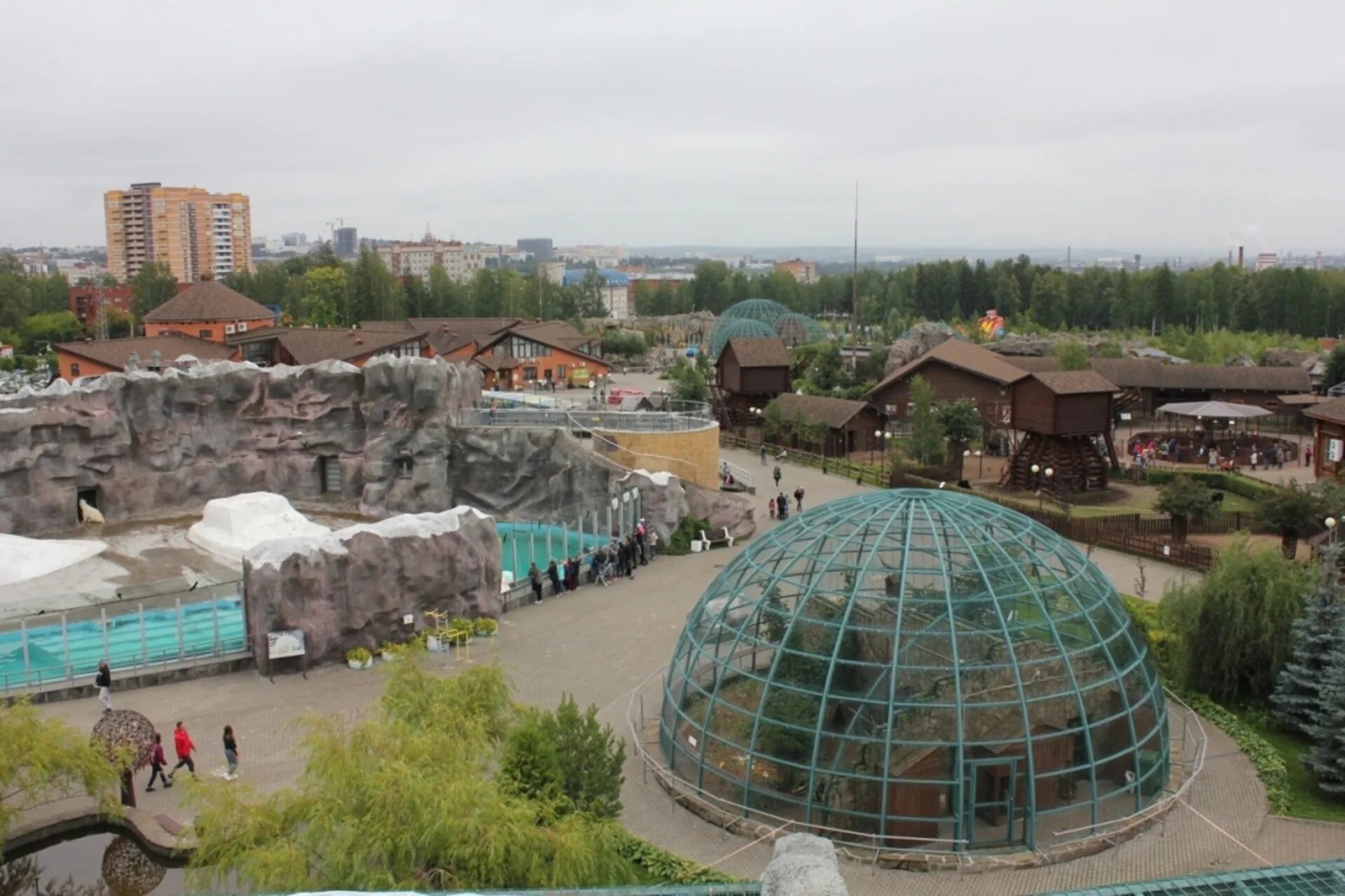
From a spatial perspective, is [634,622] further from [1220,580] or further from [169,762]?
[1220,580]

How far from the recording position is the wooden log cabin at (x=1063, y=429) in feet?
133

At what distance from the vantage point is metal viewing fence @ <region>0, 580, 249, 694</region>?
2273cm

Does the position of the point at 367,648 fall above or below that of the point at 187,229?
below

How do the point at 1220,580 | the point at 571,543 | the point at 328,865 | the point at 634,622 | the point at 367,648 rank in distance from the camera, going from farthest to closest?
the point at 571,543, the point at 634,622, the point at 367,648, the point at 1220,580, the point at 328,865

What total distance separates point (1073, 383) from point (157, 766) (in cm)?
3177

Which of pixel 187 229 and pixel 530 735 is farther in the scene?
pixel 187 229

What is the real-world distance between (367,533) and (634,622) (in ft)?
20.0

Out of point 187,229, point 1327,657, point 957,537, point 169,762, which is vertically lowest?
→ point 169,762

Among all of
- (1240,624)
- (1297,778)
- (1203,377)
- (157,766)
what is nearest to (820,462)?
(1203,377)

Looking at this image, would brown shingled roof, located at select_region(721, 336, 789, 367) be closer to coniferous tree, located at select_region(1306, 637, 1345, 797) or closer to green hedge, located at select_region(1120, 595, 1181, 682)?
green hedge, located at select_region(1120, 595, 1181, 682)

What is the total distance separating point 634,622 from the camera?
26.5 m

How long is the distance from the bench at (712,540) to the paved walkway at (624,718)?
0.42 meters

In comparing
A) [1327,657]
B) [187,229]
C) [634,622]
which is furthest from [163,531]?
[187,229]

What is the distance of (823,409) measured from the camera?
49.9m
